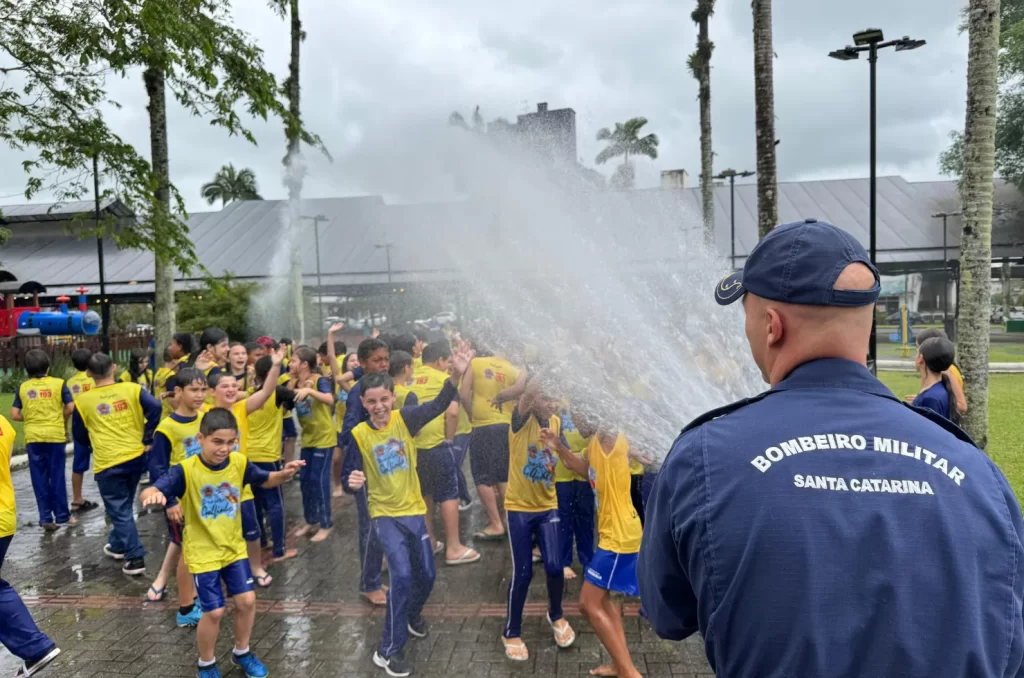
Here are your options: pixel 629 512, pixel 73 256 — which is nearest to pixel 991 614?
pixel 629 512

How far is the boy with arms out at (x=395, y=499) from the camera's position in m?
4.48

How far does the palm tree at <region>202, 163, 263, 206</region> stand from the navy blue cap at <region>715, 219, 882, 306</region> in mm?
69402

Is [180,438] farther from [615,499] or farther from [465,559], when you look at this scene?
[615,499]

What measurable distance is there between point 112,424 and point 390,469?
350 centimetres

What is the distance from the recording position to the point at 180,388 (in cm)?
561

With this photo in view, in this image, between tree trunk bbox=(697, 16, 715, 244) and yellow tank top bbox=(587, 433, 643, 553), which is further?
tree trunk bbox=(697, 16, 715, 244)

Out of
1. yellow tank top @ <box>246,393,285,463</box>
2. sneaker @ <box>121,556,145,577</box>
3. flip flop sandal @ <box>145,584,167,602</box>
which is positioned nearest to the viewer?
flip flop sandal @ <box>145,584,167,602</box>

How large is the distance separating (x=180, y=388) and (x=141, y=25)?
359cm

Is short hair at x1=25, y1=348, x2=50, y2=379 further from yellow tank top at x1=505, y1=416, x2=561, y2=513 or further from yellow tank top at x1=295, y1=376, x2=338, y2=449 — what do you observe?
yellow tank top at x1=505, y1=416, x2=561, y2=513

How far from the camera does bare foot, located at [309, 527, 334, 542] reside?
7.20 m

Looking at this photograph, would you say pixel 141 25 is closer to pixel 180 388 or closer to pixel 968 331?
pixel 180 388

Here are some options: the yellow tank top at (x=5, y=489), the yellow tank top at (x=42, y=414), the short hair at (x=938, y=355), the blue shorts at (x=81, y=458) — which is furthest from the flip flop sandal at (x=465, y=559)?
the blue shorts at (x=81, y=458)

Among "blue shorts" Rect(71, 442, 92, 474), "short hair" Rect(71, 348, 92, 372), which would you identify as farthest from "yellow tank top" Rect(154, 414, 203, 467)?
"blue shorts" Rect(71, 442, 92, 474)

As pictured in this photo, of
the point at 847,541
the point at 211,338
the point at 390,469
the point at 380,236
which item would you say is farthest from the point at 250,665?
the point at 380,236
